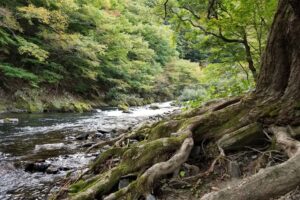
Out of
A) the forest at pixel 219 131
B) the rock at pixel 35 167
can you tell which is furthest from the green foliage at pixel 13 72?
the rock at pixel 35 167

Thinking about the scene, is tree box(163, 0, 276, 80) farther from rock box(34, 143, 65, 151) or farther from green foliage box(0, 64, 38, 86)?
green foliage box(0, 64, 38, 86)

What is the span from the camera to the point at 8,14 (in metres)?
21.6

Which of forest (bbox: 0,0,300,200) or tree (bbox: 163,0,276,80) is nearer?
forest (bbox: 0,0,300,200)

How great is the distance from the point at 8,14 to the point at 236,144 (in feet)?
68.6

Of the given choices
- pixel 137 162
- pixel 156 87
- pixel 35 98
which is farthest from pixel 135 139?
pixel 156 87

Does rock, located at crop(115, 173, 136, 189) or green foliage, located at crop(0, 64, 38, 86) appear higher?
green foliage, located at crop(0, 64, 38, 86)

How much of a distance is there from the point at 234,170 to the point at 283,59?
1.79 m

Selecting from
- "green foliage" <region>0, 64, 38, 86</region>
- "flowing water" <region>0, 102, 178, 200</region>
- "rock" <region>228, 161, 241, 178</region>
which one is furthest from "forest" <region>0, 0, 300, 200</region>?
"green foliage" <region>0, 64, 38, 86</region>

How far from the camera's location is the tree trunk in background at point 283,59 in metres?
4.52

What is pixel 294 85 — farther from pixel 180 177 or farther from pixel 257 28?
pixel 257 28

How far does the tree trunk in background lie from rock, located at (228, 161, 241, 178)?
1.18m

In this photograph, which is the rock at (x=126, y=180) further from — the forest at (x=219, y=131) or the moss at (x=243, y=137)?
the moss at (x=243, y=137)

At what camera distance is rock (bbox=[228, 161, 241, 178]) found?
14.4 ft

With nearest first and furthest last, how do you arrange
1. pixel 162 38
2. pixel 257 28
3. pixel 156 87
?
pixel 257 28 → pixel 156 87 → pixel 162 38
